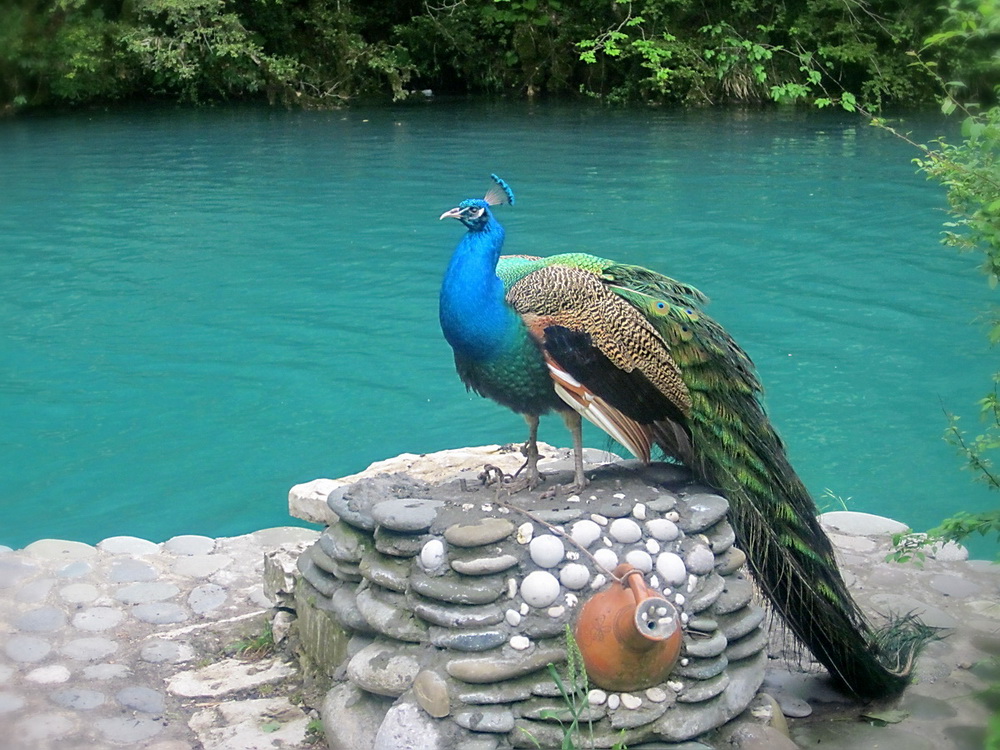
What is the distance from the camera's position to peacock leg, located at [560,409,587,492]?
12.9 ft

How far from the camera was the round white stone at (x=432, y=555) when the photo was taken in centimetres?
361

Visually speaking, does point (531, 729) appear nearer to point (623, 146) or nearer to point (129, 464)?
point (129, 464)

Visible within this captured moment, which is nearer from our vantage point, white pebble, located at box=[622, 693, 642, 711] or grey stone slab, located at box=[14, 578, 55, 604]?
white pebble, located at box=[622, 693, 642, 711]

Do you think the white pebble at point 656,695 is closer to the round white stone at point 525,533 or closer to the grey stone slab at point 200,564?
the round white stone at point 525,533

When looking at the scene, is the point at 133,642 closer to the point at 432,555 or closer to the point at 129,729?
the point at 129,729

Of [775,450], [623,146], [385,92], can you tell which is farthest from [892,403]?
[385,92]

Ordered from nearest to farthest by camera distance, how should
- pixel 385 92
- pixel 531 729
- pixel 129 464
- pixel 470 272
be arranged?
1. pixel 531 729
2. pixel 470 272
3. pixel 129 464
4. pixel 385 92

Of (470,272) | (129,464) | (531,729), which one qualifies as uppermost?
(470,272)

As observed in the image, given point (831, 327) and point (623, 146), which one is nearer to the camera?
point (831, 327)

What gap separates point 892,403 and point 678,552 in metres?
4.40

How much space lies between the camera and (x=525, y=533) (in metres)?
3.67

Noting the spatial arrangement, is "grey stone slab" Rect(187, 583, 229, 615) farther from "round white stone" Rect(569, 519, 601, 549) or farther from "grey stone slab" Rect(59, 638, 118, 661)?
"round white stone" Rect(569, 519, 601, 549)

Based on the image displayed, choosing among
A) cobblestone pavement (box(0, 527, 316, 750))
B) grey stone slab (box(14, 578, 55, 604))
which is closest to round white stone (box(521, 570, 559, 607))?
cobblestone pavement (box(0, 527, 316, 750))

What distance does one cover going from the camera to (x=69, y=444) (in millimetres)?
7094
